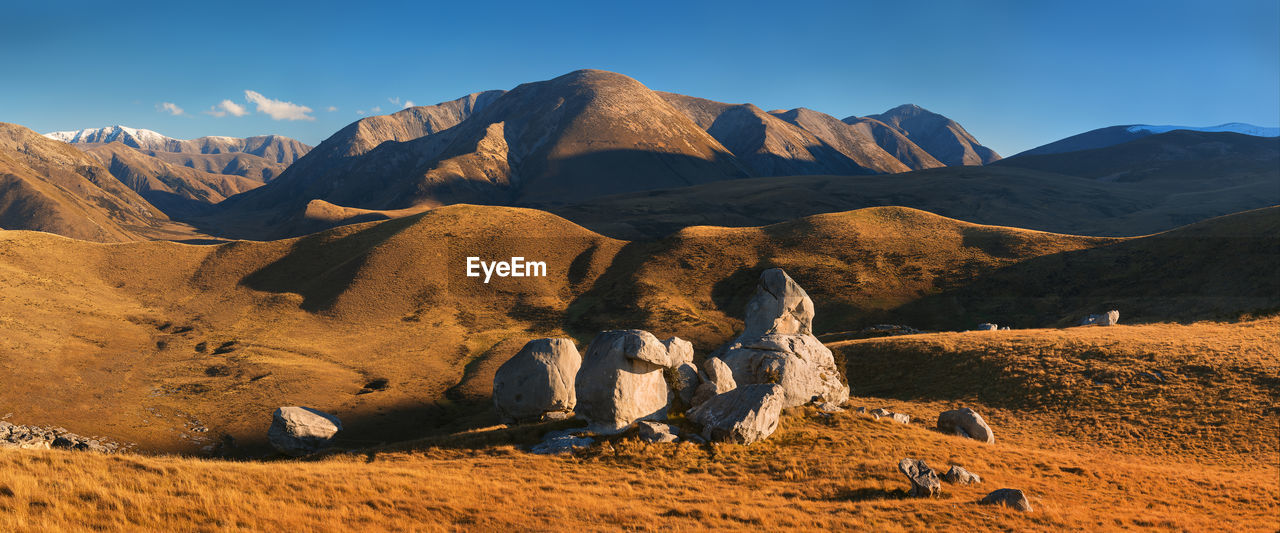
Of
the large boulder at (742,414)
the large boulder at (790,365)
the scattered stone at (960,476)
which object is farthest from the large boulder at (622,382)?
the scattered stone at (960,476)

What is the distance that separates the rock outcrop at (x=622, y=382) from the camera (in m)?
34.3

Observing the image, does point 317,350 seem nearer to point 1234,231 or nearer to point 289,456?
point 289,456

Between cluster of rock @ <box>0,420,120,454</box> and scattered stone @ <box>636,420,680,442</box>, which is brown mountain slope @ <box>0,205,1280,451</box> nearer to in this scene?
cluster of rock @ <box>0,420,120,454</box>

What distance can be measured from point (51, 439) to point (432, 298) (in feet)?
173

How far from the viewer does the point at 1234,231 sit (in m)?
86.6

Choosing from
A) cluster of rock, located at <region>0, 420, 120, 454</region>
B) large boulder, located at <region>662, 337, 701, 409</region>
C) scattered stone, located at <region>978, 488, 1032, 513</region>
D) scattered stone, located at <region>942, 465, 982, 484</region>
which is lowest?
cluster of rock, located at <region>0, 420, 120, 454</region>

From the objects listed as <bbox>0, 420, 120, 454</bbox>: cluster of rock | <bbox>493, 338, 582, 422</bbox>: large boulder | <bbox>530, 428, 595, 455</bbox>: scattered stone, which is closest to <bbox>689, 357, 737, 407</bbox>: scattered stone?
<bbox>530, 428, 595, 455</bbox>: scattered stone

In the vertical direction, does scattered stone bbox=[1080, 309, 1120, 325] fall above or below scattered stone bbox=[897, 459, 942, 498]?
above

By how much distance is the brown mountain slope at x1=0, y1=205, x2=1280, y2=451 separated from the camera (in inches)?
2344

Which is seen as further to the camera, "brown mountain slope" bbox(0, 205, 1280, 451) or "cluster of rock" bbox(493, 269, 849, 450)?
"brown mountain slope" bbox(0, 205, 1280, 451)

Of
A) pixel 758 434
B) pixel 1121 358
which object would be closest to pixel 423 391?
pixel 758 434

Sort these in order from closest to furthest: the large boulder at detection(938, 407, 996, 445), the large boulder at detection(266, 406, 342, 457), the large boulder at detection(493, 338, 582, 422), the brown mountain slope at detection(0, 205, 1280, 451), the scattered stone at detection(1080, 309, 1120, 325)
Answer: the large boulder at detection(938, 407, 996, 445)
the large boulder at detection(493, 338, 582, 422)
the large boulder at detection(266, 406, 342, 457)
the brown mountain slope at detection(0, 205, 1280, 451)
the scattered stone at detection(1080, 309, 1120, 325)

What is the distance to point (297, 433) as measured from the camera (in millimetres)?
46094

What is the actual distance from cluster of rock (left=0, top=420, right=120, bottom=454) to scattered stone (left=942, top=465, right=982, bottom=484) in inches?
2052
